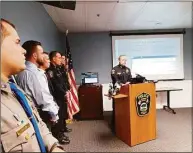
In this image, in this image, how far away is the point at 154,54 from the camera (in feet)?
19.4

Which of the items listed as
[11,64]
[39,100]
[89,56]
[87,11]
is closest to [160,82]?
[89,56]

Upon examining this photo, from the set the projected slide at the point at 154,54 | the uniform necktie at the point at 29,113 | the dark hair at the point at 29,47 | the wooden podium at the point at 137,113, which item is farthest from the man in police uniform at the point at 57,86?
the projected slide at the point at 154,54

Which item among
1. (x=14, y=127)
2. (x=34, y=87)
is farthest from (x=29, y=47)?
(x=14, y=127)

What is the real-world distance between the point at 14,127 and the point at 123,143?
8.58ft

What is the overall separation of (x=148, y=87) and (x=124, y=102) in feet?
1.50

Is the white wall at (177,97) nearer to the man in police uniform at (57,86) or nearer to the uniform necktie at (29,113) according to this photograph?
the man in police uniform at (57,86)

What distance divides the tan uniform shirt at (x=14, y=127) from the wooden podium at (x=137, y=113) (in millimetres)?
2219

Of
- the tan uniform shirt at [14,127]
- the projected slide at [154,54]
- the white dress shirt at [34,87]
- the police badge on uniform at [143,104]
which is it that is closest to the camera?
the tan uniform shirt at [14,127]

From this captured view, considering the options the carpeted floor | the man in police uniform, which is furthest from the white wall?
the man in police uniform

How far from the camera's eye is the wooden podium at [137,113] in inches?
120

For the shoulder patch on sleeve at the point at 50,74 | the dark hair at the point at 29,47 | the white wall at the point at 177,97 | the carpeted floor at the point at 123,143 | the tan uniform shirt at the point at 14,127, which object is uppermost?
the dark hair at the point at 29,47

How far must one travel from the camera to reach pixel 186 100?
600cm

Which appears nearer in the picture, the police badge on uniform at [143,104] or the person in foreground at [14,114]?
the person in foreground at [14,114]

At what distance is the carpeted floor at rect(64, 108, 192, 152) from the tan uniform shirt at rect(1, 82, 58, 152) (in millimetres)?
2236
